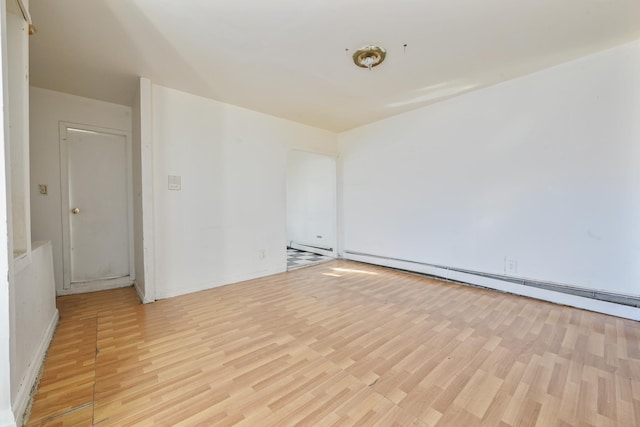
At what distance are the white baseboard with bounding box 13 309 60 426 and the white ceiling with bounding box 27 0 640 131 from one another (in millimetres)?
2255

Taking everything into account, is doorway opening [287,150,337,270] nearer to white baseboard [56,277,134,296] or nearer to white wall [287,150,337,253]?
white wall [287,150,337,253]

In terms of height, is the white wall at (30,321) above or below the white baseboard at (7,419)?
above

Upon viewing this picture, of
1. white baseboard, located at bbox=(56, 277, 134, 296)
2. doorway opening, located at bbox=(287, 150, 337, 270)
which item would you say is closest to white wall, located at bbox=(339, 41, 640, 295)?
doorway opening, located at bbox=(287, 150, 337, 270)

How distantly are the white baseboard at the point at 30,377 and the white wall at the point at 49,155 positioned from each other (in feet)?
4.83

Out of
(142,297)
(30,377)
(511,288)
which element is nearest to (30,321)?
(30,377)

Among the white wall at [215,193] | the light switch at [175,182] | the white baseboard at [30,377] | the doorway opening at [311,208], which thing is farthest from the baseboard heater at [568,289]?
the white baseboard at [30,377]

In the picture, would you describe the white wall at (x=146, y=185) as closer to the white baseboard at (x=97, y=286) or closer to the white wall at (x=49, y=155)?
the white baseboard at (x=97, y=286)

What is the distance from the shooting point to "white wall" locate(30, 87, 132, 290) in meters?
2.89

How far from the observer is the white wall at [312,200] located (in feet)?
16.9

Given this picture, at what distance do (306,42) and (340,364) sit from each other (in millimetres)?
2421

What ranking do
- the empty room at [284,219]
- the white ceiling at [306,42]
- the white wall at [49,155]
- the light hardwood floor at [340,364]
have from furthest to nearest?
the white wall at [49,155] < the white ceiling at [306,42] < the empty room at [284,219] < the light hardwood floor at [340,364]

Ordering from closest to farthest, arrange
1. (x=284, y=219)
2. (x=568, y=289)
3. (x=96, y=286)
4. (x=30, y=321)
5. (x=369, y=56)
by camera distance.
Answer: (x=30, y=321) < (x=369, y=56) < (x=568, y=289) < (x=96, y=286) < (x=284, y=219)

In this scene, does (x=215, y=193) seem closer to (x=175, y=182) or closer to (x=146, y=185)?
(x=175, y=182)

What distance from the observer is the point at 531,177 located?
2746mm
